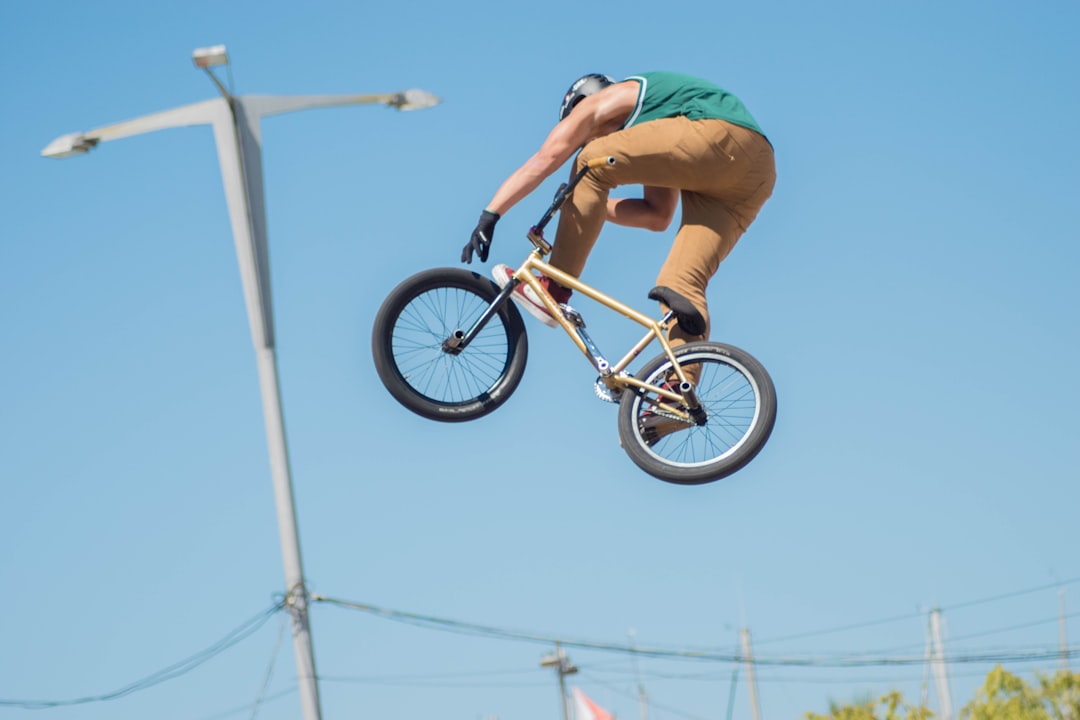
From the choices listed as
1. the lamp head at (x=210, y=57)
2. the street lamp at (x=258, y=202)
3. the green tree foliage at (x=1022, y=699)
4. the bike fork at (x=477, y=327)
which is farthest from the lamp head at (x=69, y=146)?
the green tree foliage at (x=1022, y=699)

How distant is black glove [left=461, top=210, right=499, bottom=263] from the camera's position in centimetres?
920

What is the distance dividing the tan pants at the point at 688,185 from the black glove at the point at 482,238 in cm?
44

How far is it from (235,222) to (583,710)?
111 ft

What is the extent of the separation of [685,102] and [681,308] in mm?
1132

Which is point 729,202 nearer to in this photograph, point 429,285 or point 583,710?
point 429,285

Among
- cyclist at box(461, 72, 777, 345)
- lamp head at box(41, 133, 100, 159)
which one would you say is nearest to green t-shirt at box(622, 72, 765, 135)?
cyclist at box(461, 72, 777, 345)

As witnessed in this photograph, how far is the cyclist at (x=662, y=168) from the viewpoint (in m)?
9.03

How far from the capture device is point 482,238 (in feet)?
30.1

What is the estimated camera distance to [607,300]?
30.2 ft

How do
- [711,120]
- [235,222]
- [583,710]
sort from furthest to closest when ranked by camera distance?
1. [583,710]
2. [235,222]
3. [711,120]

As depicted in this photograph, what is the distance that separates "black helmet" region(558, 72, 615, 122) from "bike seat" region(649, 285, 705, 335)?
1.14 metres

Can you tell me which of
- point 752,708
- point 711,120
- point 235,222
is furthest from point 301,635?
point 752,708

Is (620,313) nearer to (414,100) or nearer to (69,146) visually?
(414,100)

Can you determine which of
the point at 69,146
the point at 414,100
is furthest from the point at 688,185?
the point at 69,146
